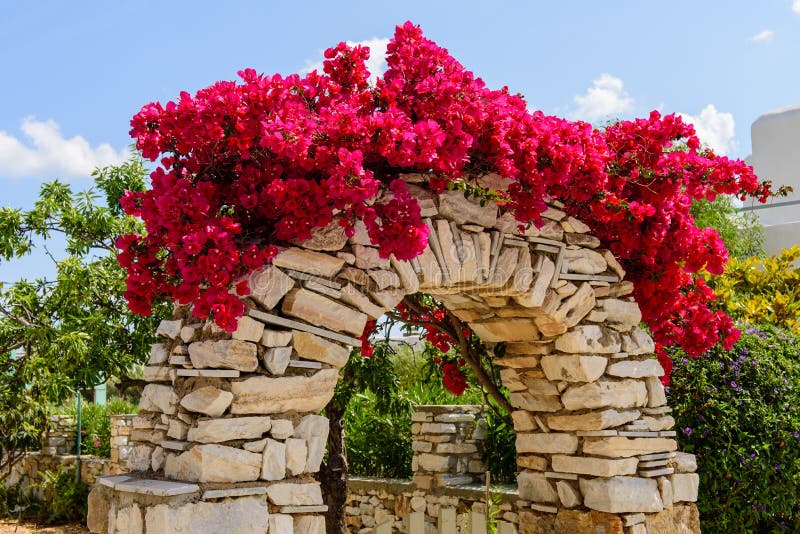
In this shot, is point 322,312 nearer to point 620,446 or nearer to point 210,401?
point 210,401

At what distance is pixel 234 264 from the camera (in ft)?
10.4

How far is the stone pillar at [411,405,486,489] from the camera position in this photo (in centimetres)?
700

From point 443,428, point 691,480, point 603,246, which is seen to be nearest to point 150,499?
point 603,246

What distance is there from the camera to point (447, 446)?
23.0 ft

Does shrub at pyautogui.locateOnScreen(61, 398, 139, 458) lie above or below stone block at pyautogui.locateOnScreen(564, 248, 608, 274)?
below

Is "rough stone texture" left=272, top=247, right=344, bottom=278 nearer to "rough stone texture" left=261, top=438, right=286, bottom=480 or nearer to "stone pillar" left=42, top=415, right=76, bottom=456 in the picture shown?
"rough stone texture" left=261, top=438, right=286, bottom=480

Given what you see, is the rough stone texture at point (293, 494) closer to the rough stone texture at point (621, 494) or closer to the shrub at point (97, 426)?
the rough stone texture at point (621, 494)

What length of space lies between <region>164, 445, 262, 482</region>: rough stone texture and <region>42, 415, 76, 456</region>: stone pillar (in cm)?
961

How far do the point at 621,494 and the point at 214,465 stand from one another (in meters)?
2.36

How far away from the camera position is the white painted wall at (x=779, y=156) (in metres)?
14.2

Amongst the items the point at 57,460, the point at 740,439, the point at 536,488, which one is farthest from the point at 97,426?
the point at 740,439

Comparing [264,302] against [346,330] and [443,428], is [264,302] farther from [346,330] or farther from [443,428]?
[443,428]

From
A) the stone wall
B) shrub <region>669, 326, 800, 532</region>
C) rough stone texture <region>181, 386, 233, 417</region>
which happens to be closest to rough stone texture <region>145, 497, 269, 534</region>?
rough stone texture <region>181, 386, 233, 417</region>

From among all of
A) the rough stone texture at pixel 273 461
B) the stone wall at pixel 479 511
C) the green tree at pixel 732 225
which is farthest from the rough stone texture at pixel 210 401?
the green tree at pixel 732 225
